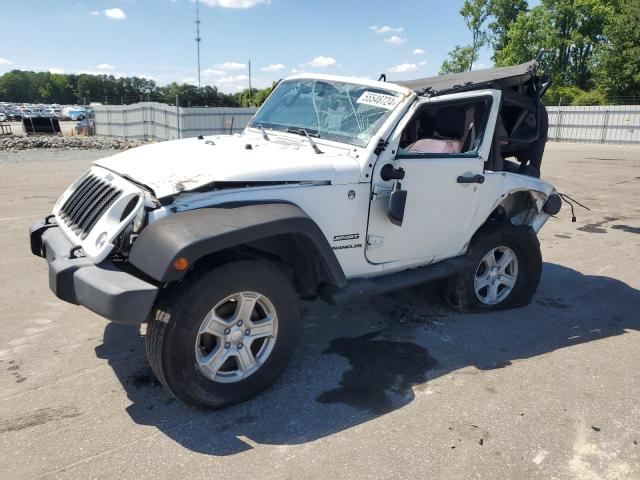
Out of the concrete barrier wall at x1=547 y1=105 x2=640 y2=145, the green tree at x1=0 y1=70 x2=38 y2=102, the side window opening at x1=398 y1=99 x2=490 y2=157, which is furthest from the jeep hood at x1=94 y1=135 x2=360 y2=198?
the green tree at x1=0 y1=70 x2=38 y2=102

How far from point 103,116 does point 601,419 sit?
30226 millimetres

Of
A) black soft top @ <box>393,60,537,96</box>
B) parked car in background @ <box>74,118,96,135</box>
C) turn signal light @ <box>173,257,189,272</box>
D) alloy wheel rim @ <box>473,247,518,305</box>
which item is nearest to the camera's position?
turn signal light @ <box>173,257,189,272</box>

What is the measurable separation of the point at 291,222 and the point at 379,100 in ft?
4.67

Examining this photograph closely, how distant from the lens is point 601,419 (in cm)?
319

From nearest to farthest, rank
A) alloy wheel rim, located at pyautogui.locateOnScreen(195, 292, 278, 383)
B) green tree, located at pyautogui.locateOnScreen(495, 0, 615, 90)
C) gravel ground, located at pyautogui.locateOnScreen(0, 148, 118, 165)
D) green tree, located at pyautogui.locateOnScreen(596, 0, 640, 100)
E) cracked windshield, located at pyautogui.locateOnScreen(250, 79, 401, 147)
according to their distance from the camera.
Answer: alloy wheel rim, located at pyautogui.locateOnScreen(195, 292, 278, 383), cracked windshield, located at pyautogui.locateOnScreen(250, 79, 401, 147), gravel ground, located at pyautogui.locateOnScreen(0, 148, 118, 165), green tree, located at pyautogui.locateOnScreen(596, 0, 640, 100), green tree, located at pyautogui.locateOnScreen(495, 0, 615, 90)

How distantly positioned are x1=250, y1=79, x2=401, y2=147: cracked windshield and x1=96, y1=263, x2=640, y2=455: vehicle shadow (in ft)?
5.21

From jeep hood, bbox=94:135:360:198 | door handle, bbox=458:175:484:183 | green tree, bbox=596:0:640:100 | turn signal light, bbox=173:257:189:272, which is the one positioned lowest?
turn signal light, bbox=173:257:189:272

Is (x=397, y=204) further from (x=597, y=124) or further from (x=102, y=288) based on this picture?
(x=597, y=124)

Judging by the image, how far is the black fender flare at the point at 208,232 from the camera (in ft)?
8.68

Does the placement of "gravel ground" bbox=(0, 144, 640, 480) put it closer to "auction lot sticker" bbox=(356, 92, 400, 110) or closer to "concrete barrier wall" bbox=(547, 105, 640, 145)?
"auction lot sticker" bbox=(356, 92, 400, 110)

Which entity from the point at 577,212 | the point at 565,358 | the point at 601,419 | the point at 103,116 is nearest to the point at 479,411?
the point at 601,419

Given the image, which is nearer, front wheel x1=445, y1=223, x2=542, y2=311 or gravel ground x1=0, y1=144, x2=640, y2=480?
gravel ground x1=0, y1=144, x2=640, y2=480

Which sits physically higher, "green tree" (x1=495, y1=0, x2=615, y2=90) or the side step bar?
"green tree" (x1=495, y1=0, x2=615, y2=90)

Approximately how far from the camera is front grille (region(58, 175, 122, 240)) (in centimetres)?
328
